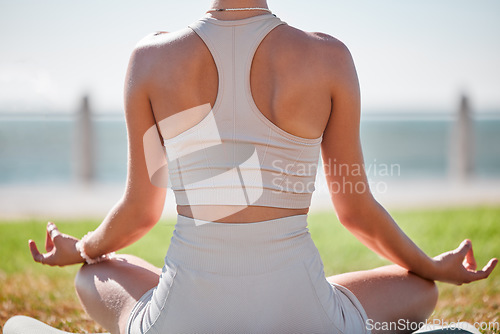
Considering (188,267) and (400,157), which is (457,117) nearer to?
(188,267)

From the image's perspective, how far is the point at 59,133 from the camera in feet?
69.2

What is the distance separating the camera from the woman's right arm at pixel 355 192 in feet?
5.16

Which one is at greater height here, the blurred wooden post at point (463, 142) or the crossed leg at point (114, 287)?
the crossed leg at point (114, 287)

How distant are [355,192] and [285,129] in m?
0.37

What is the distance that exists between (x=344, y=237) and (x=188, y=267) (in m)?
3.51

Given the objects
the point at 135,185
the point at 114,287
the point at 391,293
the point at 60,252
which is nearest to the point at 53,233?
the point at 60,252

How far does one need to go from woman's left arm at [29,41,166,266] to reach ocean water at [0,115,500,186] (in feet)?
23.6

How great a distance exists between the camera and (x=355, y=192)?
5.68 feet

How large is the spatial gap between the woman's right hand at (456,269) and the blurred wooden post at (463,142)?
25.4 ft

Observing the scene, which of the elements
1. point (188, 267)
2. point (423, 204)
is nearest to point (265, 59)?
point (188, 267)

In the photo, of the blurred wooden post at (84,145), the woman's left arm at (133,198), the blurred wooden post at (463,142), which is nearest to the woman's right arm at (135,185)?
the woman's left arm at (133,198)

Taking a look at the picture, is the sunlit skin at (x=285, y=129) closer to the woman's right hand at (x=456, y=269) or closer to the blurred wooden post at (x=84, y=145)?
the woman's right hand at (x=456, y=269)

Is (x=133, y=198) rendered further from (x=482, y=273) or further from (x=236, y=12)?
(x=482, y=273)

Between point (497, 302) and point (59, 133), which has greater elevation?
point (497, 302)
